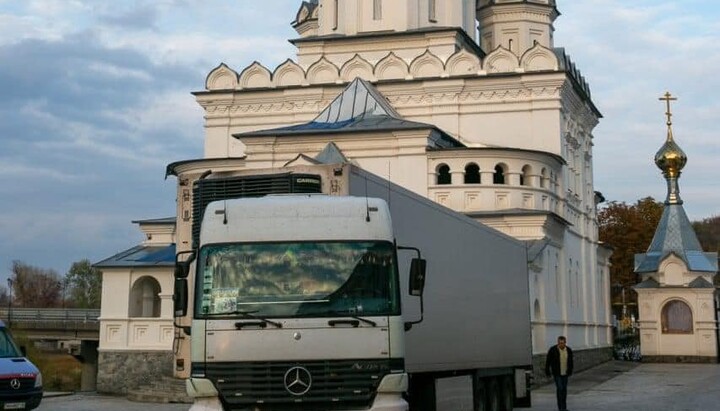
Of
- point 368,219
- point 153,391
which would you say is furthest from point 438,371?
point 153,391

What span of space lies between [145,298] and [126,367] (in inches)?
114

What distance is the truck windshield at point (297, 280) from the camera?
9586 millimetres

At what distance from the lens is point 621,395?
74.9ft

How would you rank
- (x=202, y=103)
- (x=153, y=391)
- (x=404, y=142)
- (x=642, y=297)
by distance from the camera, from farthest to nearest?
(x=642, y=297) < (x=202, y=103) < (x=404, y=142) < (x=153, y=391)

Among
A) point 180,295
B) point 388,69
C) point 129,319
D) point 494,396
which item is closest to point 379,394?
point 180,295

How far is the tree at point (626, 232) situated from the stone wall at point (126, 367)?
33.4m

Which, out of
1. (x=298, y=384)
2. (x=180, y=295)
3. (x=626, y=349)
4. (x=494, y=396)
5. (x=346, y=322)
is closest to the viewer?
(x=298, y=384)

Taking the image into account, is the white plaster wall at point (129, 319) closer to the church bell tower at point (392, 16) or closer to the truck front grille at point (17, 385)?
the church bell tower at point (392, 16)

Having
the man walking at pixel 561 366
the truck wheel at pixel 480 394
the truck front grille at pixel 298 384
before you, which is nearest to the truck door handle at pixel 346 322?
the truck front grille at pixel 298 384

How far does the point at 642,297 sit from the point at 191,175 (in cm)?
3105

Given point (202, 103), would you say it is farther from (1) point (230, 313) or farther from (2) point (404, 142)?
(1) point (230, 313)

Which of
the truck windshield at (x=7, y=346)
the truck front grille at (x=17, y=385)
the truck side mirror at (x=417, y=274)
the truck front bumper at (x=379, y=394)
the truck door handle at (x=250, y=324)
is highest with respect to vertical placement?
the truck side mirror at (x=417, y=274)

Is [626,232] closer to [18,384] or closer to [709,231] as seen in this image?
[709,231]

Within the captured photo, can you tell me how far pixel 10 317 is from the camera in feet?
139
